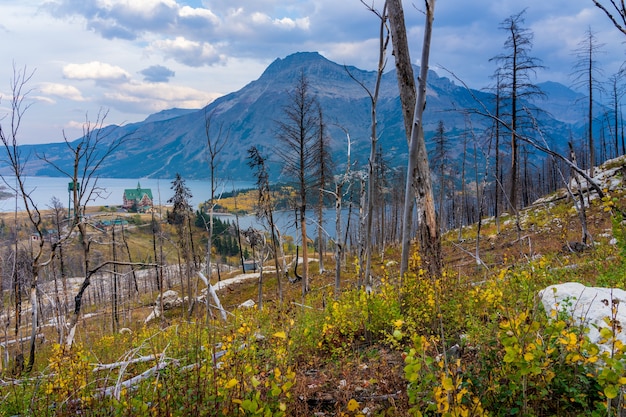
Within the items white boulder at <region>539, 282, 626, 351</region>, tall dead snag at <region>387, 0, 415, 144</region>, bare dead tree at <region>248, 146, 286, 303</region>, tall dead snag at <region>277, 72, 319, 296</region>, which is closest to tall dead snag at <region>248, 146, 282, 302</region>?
bare dead tree at <region>248, 146, 286, 303</region>

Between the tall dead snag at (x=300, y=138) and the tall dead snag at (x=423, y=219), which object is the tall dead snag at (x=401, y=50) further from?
the tall dead snag at (x=300, y=138)

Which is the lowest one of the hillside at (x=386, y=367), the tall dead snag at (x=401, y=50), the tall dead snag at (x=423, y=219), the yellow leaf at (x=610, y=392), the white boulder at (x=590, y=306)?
the hillside at (x=386, y=367)

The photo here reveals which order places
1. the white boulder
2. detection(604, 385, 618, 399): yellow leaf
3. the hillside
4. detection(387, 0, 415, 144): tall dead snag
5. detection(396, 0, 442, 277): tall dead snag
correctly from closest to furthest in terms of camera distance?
detection(604, 385, 618, 399): yellow leaf
the hillside
the white boulder
detection(396, 0, 442, 277): tall dead snag
detection(387, 0, 415, 144): tall dead snag

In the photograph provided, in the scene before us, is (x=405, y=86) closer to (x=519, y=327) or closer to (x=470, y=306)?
(x=470, y=306)

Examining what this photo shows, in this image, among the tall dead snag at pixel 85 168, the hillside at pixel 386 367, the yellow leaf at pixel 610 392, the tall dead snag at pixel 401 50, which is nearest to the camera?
the yellow leaf at pixel 610 392

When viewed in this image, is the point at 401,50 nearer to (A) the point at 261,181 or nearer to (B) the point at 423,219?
(B) the point at 423,219

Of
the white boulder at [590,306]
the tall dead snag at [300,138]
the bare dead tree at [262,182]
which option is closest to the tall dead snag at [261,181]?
the bare dead tree at [262,182]

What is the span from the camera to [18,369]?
9180 mm

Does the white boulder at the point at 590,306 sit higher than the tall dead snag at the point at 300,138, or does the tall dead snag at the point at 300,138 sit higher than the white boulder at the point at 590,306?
the tall dead snag at the point at 300,138

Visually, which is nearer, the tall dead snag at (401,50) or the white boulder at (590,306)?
the white boulder at (590,306)

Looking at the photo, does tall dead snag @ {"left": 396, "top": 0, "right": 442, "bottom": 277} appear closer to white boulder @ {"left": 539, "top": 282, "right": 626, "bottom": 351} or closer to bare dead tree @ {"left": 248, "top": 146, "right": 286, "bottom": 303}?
white boulder @ {"left": 539, "top": 282, "right": 626, "bottom": 351}

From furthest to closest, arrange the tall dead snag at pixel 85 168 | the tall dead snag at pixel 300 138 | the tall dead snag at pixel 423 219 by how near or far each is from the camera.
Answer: the tall dead snag at pixel 300 138
the tall dead snag at pixel 85 168
the tall dead snag at pixel 423 219

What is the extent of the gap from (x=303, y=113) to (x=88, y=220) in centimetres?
1306

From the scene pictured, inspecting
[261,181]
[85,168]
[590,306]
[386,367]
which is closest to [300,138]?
[261,181]
